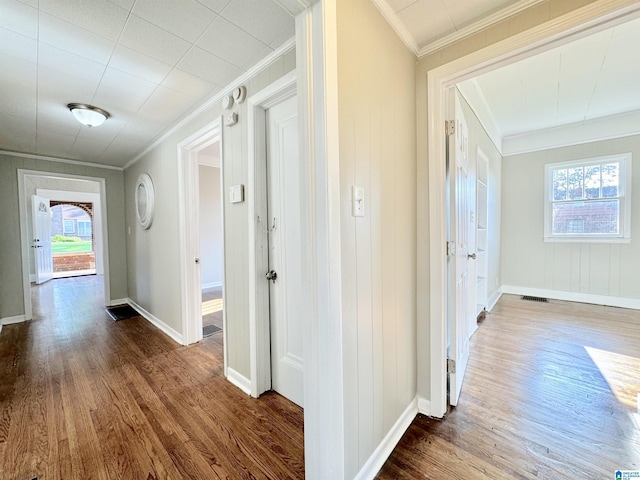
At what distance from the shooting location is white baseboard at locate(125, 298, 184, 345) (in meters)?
2.87

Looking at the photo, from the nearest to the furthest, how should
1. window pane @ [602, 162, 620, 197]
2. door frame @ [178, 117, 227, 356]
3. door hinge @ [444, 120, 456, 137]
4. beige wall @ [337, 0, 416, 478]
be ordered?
beige wall @ [337, 0, 416, 478], door hinge @ [444, 120, 456, 137], door frame @ [178, 117, 227, 356], window pane @ [602, 162, 620, 197]

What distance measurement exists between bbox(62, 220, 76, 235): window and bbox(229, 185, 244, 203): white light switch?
35.4 ft

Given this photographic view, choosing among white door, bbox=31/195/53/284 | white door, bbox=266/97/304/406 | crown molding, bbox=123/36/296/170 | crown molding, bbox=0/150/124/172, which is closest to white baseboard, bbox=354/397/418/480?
white door, bbox=266/97/304/406

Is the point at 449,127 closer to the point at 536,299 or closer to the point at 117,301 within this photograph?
the point at 536,299

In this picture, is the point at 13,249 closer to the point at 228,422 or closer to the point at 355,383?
Answer: the point at 228,422

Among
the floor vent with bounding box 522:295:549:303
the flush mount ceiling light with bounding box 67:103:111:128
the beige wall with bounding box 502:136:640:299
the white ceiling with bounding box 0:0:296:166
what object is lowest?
the floor vent with bounding box 522:295:549:303

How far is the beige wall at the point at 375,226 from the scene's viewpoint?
1.09 meters

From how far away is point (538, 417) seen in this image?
160cm

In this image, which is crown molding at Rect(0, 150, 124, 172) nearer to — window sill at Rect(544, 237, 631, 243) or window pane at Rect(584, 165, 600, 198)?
window sill at Rect(544, 237, 631, 243)

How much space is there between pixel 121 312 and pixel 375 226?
14.4ft

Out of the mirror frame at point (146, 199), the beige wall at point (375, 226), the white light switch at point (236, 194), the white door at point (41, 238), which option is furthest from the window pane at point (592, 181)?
the white door at point (41, 238)

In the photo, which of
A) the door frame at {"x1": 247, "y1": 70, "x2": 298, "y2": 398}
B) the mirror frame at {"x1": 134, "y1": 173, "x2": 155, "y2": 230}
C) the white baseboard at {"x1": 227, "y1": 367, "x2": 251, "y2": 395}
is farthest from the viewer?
the mirror frame at {"x1": 134, "y1": 173, "x2": 155, "y2": 230}

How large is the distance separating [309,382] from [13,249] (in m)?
4.88

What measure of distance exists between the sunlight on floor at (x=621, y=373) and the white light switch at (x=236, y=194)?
9.67 feet
